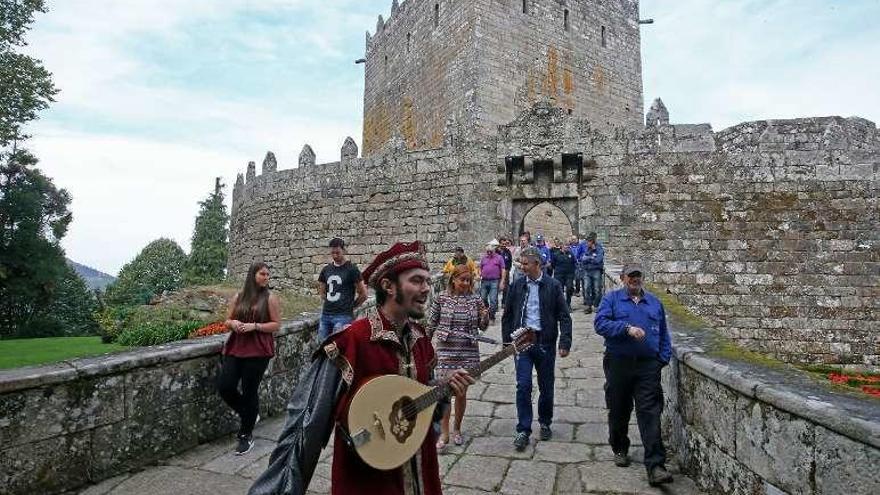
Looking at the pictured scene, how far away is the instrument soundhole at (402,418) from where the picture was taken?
2.09 m

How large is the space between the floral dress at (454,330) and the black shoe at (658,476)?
1627 millimetres

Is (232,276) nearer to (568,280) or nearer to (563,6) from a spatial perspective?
(568,280)

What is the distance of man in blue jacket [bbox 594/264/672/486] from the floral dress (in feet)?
3.59

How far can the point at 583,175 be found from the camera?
12.9 metres

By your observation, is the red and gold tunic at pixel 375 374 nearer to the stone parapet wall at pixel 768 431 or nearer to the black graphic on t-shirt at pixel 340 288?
the stone parapet wall at pixel 768 431

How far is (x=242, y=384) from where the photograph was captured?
171 inches

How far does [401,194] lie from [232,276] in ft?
30.2

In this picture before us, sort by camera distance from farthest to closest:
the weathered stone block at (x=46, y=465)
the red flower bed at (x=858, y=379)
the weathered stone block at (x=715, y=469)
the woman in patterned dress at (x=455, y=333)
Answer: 1. the red flower bed at (x=858, y=379)
2. the woman in patterned dress at (x=455, y=333)
3. the weathered stone block at (x=46, y=465)
4. the weathered stone block at (x=715, y=469)

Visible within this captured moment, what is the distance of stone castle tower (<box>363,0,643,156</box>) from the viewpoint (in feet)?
58.8

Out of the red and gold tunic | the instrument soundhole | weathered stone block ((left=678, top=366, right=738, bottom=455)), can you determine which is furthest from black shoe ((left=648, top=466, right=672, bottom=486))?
the instrument soundhole

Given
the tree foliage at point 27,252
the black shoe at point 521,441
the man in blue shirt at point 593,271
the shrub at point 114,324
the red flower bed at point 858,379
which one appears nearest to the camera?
the black shoe at point 521,441

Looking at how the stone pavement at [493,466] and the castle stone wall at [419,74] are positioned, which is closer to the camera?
the stone pavement at [493,466]

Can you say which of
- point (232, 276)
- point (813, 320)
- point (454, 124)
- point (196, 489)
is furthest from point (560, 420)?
point (232, 276)

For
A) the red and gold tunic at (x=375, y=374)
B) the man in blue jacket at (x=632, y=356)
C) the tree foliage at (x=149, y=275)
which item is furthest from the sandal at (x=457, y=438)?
the tree foliage at (x=149, y=275)
